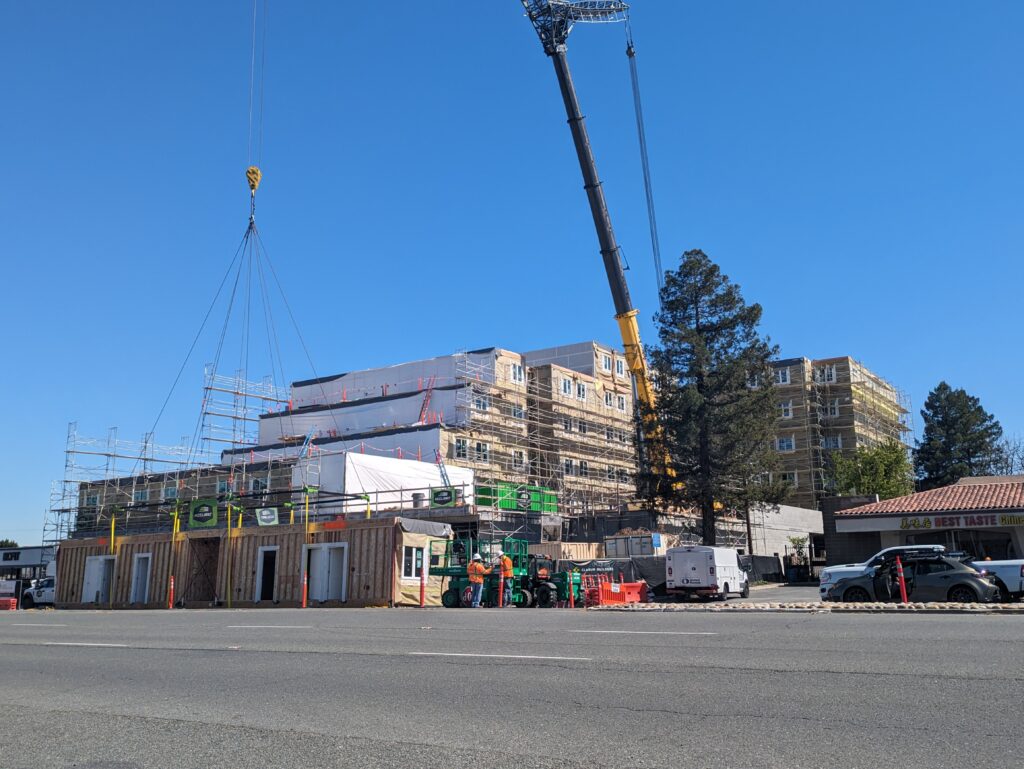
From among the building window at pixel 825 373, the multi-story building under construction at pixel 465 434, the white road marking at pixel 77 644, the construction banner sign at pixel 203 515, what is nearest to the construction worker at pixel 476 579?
the white road marking at pixel 77 644

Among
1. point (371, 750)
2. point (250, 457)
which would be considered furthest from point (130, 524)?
point (371, 750)

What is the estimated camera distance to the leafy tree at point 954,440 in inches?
3159

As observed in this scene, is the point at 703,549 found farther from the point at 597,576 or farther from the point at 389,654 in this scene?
the point at 389,654

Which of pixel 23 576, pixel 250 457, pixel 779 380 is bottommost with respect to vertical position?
pixel 23 576

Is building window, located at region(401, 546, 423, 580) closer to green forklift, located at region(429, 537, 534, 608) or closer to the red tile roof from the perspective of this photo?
green forklift, located at region(429, 537, 534, 608)

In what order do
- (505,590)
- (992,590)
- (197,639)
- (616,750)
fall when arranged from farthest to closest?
(505,590) → (992,590) → (197,639) → (616,750)

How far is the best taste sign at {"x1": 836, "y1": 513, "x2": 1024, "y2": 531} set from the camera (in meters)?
39.5

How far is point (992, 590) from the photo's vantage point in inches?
842

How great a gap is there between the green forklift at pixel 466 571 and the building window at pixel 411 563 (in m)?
0.55

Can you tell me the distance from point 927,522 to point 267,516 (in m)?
29.9

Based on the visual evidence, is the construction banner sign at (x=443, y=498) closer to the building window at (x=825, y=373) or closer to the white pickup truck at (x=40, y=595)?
the white pickup truck at (x=40, y=595)

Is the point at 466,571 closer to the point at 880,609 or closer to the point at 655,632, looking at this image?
the point at 880,609

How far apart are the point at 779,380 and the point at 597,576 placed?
6025cm

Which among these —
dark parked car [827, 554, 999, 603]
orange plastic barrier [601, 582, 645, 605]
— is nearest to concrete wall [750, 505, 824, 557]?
orange plastic barrier [601, 582, 645, 605]
